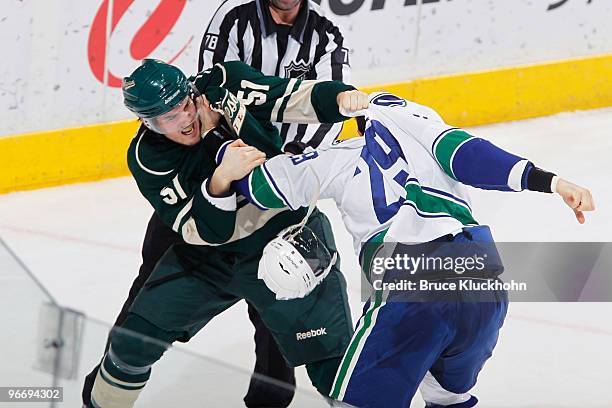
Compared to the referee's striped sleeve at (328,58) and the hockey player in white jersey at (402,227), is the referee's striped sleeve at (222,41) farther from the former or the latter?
the hockey player in white jersey at (402,227)

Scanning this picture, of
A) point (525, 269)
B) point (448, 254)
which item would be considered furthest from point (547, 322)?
point (448, 254)

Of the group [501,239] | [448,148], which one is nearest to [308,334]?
[448,148]

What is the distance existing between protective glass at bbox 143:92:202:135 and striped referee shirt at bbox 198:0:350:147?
805 millimetres

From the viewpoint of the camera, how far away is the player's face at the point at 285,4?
11.8 feet

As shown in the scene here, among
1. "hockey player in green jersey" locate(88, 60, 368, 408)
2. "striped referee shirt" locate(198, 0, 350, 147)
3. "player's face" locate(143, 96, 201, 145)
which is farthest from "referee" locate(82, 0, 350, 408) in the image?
"player's face" locate(143, 96, 201, 145)

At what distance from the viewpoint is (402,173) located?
2.73 metres

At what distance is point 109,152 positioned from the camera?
202 inches

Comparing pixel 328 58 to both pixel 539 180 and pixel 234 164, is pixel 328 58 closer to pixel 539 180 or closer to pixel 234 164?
pixel 234 164

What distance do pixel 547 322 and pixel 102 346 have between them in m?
2.13

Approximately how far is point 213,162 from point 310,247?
0.30 m

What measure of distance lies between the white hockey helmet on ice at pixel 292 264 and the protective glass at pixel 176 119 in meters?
0.33

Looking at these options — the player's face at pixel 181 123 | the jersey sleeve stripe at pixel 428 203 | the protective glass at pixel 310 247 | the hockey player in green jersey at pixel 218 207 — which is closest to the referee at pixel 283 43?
the hockey player in green jersey at pixel 218 207

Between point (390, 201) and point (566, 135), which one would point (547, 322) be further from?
point (566, 135)

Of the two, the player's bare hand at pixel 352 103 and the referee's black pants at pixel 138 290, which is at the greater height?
the player's bare hand at pixel 352 103
